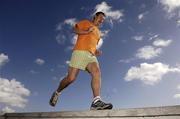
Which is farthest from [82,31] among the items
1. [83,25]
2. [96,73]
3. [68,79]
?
[68,79]

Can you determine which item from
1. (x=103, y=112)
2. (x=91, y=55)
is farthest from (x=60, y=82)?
(x=103, y=112)

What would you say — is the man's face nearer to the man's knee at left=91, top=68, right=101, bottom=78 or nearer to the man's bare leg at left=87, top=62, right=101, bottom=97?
the man's bare leg at left=87, top=62, right=101, bottom=97

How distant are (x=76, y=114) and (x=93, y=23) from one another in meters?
2.50

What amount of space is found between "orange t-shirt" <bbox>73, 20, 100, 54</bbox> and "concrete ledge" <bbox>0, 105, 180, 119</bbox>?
169cm

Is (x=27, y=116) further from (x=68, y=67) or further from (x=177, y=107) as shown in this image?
(x=177, y=107)

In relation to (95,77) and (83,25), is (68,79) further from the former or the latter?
(83,25)

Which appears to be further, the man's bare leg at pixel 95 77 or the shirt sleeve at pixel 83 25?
the shirt sleeve at pixel 83 25

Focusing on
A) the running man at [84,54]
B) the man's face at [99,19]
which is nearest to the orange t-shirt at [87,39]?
the running man at [84,54]

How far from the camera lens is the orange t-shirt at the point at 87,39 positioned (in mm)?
7000

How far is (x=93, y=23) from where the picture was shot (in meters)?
7.24

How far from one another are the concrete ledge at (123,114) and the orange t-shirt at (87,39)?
5.56 ft

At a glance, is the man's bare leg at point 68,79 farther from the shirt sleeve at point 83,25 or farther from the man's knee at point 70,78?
the shirt sleeve at point 83,25

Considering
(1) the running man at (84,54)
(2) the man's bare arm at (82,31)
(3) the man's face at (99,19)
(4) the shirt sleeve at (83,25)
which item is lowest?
(1) the running man at (84,54)

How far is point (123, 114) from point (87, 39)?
271cm
